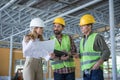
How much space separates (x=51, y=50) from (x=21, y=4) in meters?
5.85

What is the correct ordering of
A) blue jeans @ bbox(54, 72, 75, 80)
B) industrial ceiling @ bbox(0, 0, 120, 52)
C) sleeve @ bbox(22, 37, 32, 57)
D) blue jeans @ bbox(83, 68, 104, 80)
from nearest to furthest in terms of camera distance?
sleeve @ bbox(22, 37, 32, 57) < blue jeans @ bbox(83, 68, 104, 80) < blue jeans @ bbox(54, 72, 75, 80) < industrial ceiling @ bbox(0, 0, 120, 52)

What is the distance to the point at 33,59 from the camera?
112 inches

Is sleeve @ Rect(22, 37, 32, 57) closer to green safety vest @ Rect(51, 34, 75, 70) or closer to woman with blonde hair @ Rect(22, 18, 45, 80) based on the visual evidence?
woman with blonde hair @ Rect(22, 18, 45, 80)

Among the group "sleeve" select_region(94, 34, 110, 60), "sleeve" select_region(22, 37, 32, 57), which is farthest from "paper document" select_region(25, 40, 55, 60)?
"sleeve" select_region(94, 34, 110, 60)

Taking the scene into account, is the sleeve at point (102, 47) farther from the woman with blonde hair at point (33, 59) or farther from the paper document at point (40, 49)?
the woman with blonde hair at point (33, 59)

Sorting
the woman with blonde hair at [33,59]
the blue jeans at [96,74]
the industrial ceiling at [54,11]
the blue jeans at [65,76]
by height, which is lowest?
the blue jeans at [65,76]

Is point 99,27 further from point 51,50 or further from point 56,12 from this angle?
point 51,50

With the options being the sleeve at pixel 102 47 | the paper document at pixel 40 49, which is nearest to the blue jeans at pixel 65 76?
the paper document at pixel 40 49

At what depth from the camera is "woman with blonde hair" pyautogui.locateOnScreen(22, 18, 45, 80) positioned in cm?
278

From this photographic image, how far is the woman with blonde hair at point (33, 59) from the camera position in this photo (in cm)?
278

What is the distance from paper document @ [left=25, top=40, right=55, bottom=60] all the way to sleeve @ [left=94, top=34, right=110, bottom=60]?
62 centimetres

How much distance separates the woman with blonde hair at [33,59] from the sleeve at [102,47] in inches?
30.8

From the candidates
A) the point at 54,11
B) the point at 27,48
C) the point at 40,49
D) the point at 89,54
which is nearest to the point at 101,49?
the point at 89,54

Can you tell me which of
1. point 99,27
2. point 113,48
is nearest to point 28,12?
point 99,27
